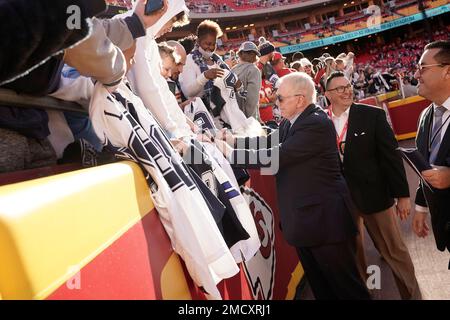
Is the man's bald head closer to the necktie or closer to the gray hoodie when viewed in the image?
the gray hoodie

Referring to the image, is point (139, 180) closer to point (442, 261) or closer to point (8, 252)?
point (8, 252)

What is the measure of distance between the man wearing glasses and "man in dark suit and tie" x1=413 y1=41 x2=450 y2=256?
42 cm

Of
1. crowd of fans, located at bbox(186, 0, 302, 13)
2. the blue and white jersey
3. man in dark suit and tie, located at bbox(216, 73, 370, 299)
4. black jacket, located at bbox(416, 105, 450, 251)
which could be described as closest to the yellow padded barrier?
the blue and white jersey

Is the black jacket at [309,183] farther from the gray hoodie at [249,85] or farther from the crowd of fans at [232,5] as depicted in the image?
the crowd of fans at [232,5]

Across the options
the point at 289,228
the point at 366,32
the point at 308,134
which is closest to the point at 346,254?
the point at 289,228

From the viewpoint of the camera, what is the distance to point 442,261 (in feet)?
10.7

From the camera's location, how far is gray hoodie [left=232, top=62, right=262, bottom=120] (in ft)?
13.5

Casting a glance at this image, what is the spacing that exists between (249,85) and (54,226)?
3572 mm

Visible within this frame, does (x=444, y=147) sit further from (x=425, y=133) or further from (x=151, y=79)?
(x=151, y=79)

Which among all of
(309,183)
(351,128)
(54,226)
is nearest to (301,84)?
(309,183)

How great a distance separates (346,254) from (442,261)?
4.75ft

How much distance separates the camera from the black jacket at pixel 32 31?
29.7 inches

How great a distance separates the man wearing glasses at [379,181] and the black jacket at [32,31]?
2355mm

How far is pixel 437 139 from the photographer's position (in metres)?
2.20
